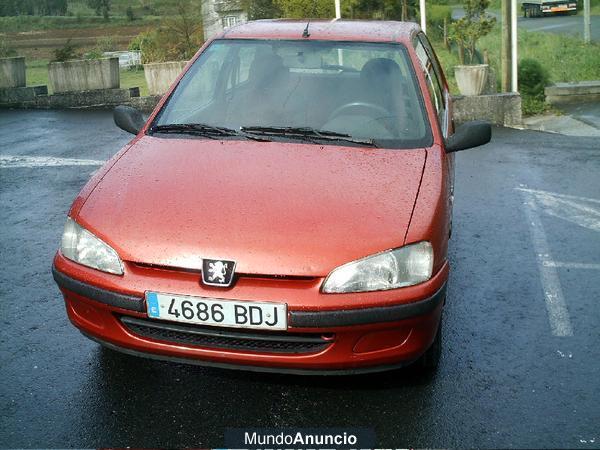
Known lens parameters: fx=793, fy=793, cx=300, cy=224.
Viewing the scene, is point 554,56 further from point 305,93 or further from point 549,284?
point 305,93

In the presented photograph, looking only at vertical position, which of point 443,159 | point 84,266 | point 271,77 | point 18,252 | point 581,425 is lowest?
point 581,425

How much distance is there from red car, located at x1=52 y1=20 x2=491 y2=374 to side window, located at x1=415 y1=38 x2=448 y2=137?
0.39 meters

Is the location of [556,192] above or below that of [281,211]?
below

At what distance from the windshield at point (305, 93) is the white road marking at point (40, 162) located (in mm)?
4118

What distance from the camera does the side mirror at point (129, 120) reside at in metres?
4.75

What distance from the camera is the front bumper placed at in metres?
3.25

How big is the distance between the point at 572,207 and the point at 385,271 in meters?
4.19

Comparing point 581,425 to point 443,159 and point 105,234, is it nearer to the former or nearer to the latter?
point 443,159

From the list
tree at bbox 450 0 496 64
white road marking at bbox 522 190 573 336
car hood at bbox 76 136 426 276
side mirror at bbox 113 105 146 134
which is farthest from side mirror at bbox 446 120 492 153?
tree at bbox 450 0 496 64

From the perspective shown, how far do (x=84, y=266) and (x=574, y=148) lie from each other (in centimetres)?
752

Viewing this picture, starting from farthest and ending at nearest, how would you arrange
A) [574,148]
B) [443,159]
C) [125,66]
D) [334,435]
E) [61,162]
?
[125,66]
[574,148]
[61,162]
[443,159]
[334,435]

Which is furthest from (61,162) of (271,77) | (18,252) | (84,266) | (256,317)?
(256,317)

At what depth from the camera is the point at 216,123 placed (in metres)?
4.45

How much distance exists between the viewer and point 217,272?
325cm
